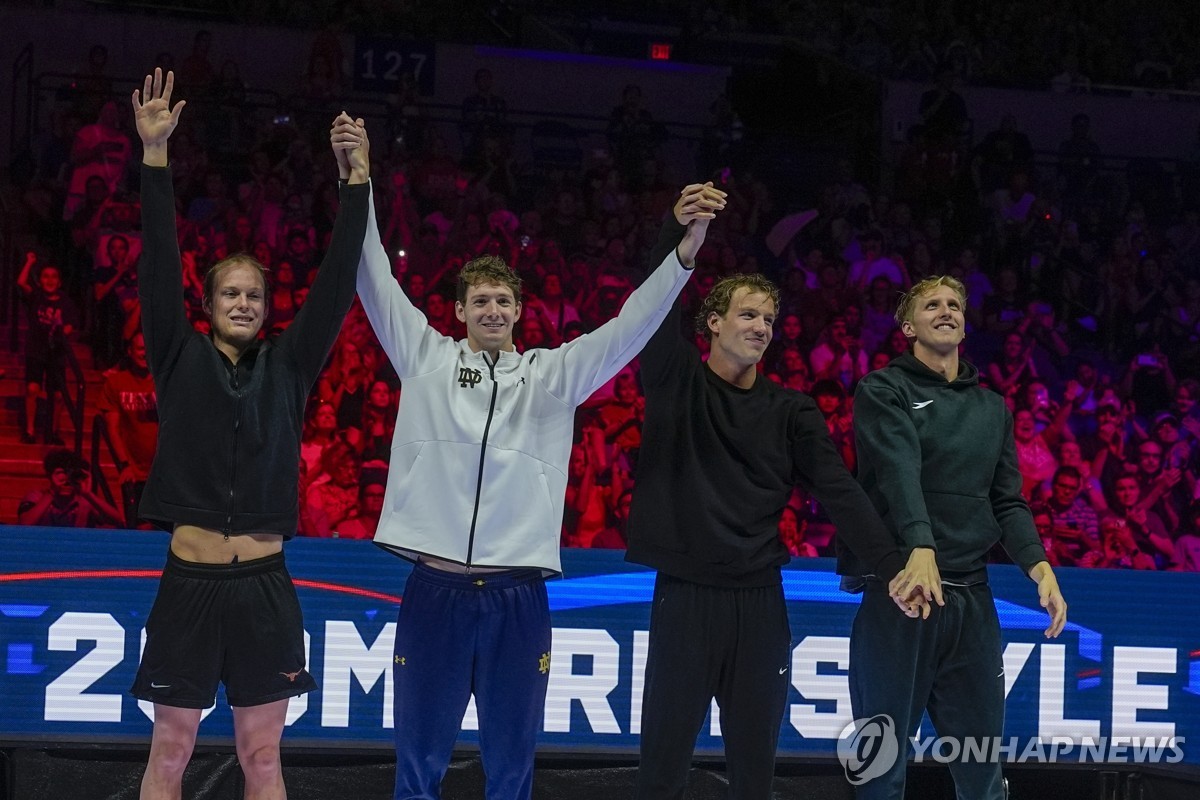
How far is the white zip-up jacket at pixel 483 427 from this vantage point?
4137mm

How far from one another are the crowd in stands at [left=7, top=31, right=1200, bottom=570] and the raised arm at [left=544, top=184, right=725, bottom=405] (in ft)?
12.5

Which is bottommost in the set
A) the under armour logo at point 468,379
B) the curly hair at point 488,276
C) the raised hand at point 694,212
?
the under armour logo at point 468,379

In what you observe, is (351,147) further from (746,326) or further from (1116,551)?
(1116,551)

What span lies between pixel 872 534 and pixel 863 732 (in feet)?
2.06

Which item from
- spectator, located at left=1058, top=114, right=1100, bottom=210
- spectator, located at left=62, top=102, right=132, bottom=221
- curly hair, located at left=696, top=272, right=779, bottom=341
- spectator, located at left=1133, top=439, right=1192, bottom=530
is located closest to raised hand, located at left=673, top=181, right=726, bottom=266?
curly hair, located at left=696, top=272, right=779, bottom=341

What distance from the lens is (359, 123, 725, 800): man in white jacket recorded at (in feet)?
13.4

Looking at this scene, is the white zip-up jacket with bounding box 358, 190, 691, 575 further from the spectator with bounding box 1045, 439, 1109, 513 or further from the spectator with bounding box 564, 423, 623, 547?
the spectator with bounding box 1045, 439, 1109, 513

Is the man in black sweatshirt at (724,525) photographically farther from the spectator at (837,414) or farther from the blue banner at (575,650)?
the spectator at (837,414)

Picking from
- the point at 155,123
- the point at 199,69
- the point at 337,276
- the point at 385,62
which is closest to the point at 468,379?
the point at 337,276

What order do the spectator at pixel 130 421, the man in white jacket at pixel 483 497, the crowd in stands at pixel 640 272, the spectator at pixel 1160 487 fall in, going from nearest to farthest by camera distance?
1. the man in white jacket at pixel 483 497
2. the spectator at pixel 130 421
3. the crowd in stands at pixel 640 272
4. the spectator at pixel 1160 487

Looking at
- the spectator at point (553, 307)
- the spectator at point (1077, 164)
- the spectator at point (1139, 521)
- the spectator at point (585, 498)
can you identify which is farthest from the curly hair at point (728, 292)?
the spectator at point (1077, 164)

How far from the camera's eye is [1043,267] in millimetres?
12781

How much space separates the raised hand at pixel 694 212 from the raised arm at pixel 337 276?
977 mm

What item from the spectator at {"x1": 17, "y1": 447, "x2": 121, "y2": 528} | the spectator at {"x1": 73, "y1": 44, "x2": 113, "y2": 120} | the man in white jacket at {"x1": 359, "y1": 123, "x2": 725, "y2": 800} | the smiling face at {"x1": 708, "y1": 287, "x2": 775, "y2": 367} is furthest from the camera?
the spectator at {"x1": 73, "y1": 44, "x2": 113, "y2": 120}
